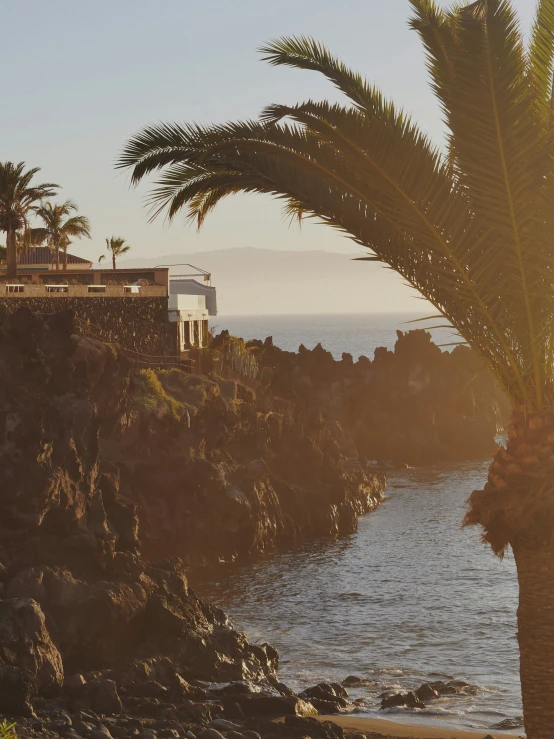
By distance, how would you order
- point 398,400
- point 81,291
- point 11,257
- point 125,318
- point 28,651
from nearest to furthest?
point 28,651 < point 81,291 < point 125,318 < point 11,257 < point 398,400

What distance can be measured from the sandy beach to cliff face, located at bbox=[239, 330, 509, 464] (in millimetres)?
65485

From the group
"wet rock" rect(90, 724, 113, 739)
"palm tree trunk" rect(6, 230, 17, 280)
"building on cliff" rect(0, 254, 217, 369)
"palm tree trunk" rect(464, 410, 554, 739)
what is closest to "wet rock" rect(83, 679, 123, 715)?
"wet rock" rect(90, 724, 113, 739)

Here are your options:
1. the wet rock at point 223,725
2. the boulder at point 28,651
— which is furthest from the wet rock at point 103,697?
the wet rock at point 223,725

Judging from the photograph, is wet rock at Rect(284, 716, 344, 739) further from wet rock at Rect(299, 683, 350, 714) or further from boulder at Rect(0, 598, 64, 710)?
boulder at Rect(0, 598, 64, 710)

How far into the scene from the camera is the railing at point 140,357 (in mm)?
54125

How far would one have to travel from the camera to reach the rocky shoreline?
27.9 m

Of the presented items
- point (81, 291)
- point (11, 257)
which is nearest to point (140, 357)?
point (81, 291)

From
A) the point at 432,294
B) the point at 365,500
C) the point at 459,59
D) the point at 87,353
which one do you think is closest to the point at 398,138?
the point at 459,59

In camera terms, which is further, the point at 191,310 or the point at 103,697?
the point at 191,310

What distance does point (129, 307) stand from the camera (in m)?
58.1

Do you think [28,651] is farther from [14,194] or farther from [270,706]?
[14,194]

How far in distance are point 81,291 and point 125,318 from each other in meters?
3.90

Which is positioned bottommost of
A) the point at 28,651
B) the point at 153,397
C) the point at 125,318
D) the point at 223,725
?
the point at 223,725

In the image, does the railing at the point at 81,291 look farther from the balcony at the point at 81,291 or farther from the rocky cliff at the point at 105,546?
the rocky cliff at the point at 105,546
